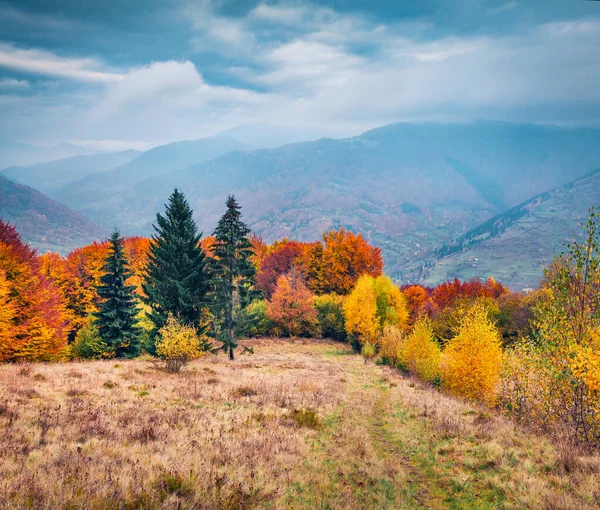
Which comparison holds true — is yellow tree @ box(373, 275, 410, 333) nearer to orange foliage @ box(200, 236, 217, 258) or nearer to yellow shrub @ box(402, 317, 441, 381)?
yellow shrub @ box(402, 317, 441, 381)

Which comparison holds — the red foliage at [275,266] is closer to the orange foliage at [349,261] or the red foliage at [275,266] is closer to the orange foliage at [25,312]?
the orange foliage at [349,261]

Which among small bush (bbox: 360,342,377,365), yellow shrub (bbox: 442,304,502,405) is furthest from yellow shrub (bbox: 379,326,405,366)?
yellow shrub (bbox: 442,304,502,405)

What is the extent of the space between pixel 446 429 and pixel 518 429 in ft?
8.44

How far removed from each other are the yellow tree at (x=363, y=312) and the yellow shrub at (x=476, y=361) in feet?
75.3

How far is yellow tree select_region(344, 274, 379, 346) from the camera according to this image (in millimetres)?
47188

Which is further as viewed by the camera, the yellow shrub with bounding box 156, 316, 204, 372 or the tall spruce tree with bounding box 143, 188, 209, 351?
the tall spruce tree with bounding box 143, 188, 209, 351

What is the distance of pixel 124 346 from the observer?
3738 cm

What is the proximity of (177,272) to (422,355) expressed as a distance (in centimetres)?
2445

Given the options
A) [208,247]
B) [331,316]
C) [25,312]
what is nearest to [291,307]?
[331,316]

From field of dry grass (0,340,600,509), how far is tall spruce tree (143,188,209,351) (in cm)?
1468

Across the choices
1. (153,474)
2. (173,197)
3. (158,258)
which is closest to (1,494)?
(153,474)

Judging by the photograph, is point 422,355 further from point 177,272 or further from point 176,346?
point 177,272

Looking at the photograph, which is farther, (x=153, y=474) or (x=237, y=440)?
(x=237, y=440)

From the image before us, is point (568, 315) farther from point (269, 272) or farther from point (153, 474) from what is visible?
point (269, 272)
